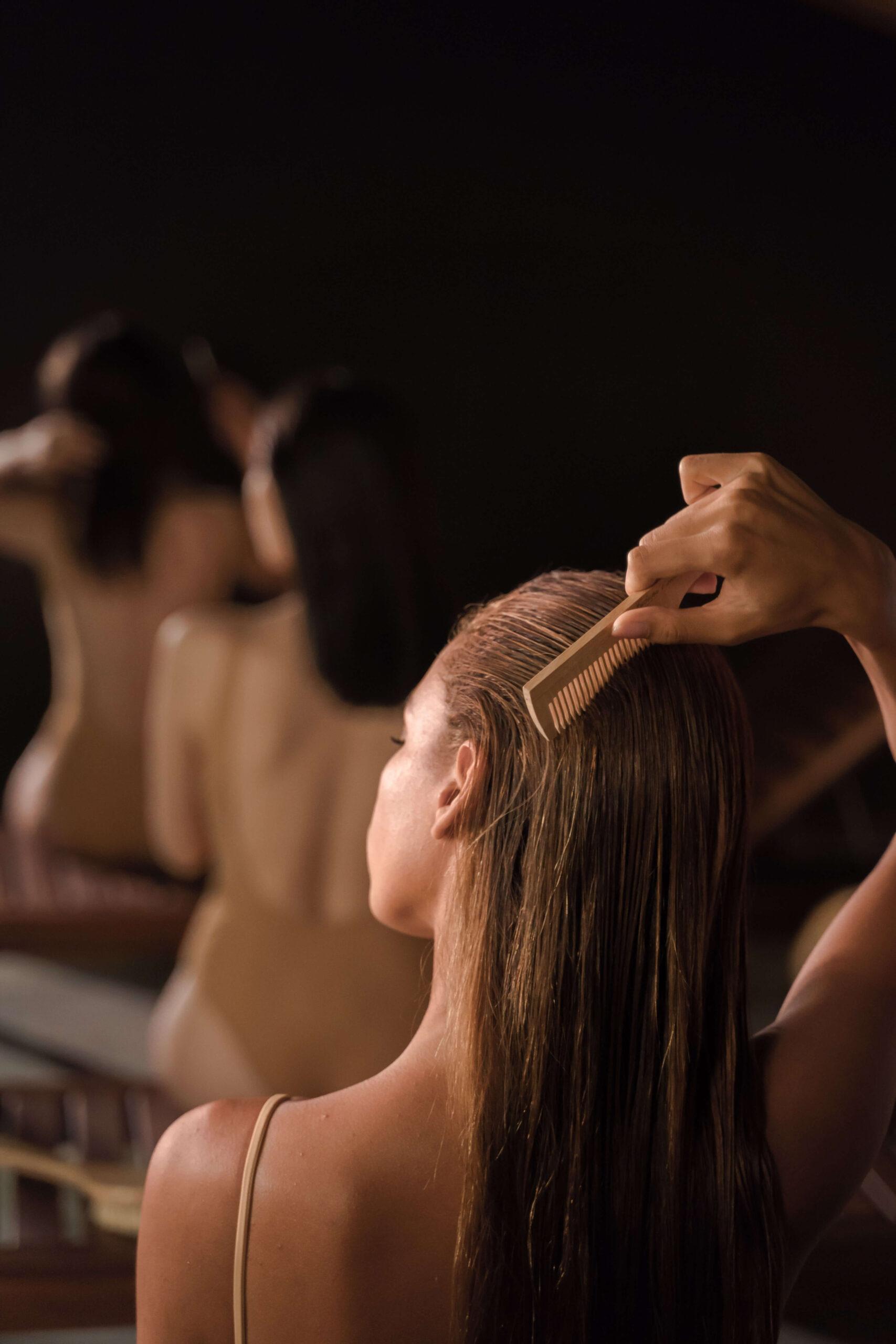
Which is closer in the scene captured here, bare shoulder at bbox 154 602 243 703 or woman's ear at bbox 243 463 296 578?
woman's ear at bbox 243 463 296 578

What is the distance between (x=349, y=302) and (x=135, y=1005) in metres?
1.91

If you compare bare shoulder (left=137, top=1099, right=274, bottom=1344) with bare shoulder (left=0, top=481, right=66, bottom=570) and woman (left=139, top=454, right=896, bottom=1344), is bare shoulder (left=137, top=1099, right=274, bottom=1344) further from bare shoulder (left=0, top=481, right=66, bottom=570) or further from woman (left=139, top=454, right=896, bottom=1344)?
bare shoulder (left=0, top=481, right=66, bottom=570)

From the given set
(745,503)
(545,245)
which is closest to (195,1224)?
(745,503)

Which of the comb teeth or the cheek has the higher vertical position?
the comb teeth

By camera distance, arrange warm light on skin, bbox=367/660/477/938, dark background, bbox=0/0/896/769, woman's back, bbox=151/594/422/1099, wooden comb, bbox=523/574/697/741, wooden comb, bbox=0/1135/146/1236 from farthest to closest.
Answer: dark background, bbox=0/0/896/769
woman's back, bbox=151/594/422/1099
wooden comb, bbox=0/1135/146/1236
warm light on skin, bbox=367/660/477/938
wooden comb, bbox=523/574/697/741

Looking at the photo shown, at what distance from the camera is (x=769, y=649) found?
3.41m

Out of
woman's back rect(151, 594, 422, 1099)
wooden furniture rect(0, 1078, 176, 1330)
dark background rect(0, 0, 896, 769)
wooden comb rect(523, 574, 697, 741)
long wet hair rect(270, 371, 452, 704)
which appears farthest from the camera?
dark background rect(0, 0, 896, 769)

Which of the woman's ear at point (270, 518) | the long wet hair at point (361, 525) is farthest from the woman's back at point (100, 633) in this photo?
the long wet hair at point (361, 525)

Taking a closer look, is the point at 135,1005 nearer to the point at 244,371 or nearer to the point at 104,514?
the point at 104,514

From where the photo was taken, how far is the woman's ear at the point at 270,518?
5.18ft

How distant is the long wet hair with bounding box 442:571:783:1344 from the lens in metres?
0.62

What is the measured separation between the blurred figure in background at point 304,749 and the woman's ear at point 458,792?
87 centimetres

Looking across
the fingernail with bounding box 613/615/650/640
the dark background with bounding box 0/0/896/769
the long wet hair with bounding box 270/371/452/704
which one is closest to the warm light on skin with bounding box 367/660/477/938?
the fingernail with bounding box 613/615/650/640

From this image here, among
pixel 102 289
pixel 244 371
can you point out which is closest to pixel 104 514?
pixel 244 371
